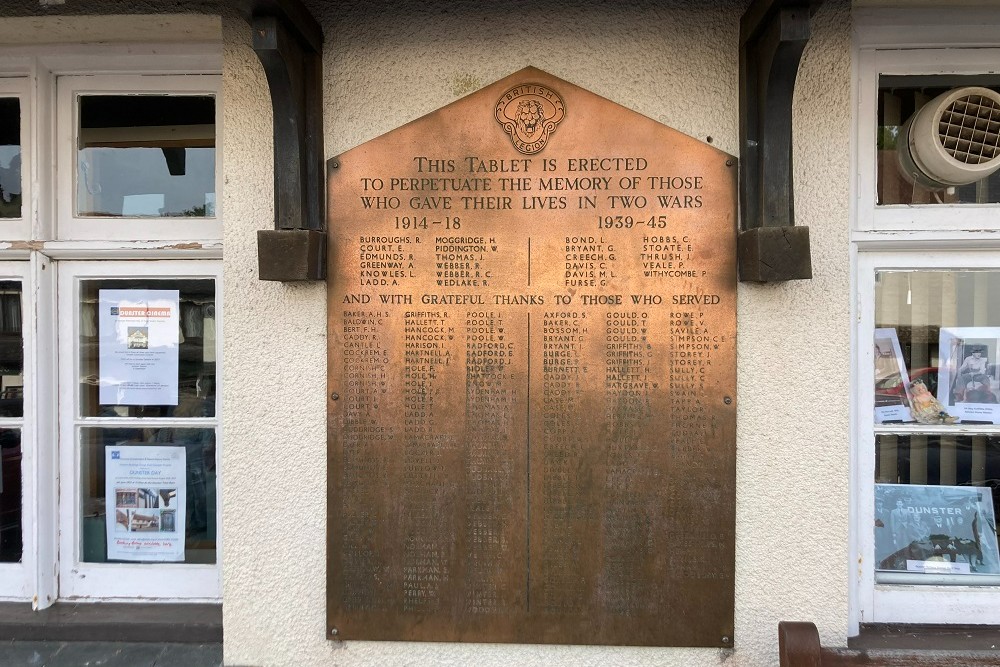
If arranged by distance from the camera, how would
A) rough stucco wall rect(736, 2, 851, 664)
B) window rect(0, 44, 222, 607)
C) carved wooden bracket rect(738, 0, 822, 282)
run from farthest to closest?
window rect(0, 44, 222, 607)
rough stucco wall rect(736, 2, 851, 664)
carved wooden bracket rect(738, 0, 822, 282)

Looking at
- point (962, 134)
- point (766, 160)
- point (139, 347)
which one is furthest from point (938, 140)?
point (139, 347)

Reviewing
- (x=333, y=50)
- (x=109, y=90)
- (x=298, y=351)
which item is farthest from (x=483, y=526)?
(x=109, y=90)

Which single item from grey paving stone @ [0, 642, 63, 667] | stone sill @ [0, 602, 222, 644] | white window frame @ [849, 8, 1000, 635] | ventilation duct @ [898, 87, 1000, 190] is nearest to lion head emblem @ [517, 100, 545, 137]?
white window frame @ [849, 8, 1000, 635]

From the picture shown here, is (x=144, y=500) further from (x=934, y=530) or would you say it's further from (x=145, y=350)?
(x=934, y=530)

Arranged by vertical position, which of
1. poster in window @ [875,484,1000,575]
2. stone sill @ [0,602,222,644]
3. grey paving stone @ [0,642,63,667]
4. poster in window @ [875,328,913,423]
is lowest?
grey paving stone @ [0,642,63,667]

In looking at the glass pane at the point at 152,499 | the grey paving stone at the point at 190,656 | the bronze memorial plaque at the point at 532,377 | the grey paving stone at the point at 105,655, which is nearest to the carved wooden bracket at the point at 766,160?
the bronze memorial plaque at the point at 532,377

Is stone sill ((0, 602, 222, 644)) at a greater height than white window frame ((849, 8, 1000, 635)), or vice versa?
white window frame ((849, 8, 1000, 635))

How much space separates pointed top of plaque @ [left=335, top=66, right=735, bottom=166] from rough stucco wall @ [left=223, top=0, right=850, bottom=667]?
0.14ft

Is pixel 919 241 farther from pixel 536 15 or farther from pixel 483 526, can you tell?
pixel 483 526

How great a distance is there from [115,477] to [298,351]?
3.74 feet

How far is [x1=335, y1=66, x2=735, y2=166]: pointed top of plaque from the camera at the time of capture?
1995 mm

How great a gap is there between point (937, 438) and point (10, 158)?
3.99 metres

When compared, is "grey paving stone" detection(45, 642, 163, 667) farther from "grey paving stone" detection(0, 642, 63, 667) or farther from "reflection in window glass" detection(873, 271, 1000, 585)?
"reflection in window glass" detection(873, 271, 1000, 585)

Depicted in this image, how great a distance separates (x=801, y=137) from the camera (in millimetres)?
1988
